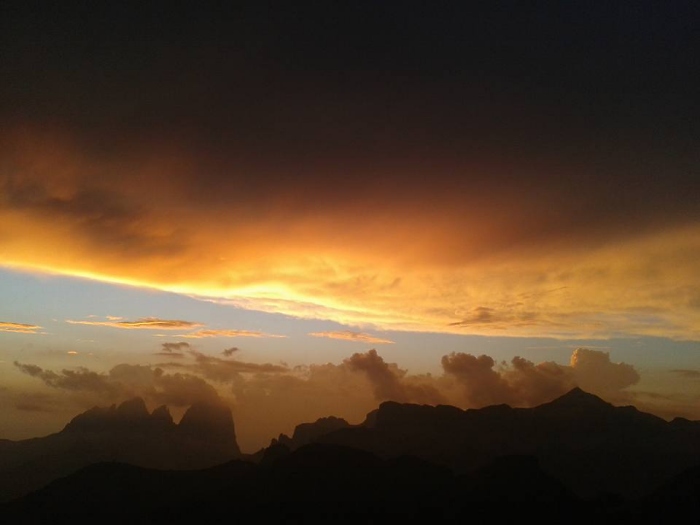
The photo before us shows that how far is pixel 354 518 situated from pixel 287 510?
83.4 ft

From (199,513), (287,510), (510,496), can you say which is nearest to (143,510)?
(199,513)

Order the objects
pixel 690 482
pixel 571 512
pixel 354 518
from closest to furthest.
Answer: pixel 690 482 < pixel 571 512 < pixel 354 518

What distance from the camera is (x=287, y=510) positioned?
180 metres

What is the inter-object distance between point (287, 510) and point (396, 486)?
4517 centimetres

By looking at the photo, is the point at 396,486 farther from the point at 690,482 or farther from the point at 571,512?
the point at 690,482

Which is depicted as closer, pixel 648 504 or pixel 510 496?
pixel 648 504

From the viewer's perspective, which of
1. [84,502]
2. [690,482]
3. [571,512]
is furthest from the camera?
[84,502]

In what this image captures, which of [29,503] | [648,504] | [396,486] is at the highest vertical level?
[648,504]

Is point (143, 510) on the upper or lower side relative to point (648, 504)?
lower

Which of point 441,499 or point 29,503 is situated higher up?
point 441,499

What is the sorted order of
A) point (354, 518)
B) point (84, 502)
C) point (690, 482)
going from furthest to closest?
point (84, 502) < point (354, 518) < point (690, 482)

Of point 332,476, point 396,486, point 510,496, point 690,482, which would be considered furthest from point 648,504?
point 332,476

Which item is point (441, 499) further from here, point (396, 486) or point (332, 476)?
point (332, 476)

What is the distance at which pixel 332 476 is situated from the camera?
19700 centimetres
